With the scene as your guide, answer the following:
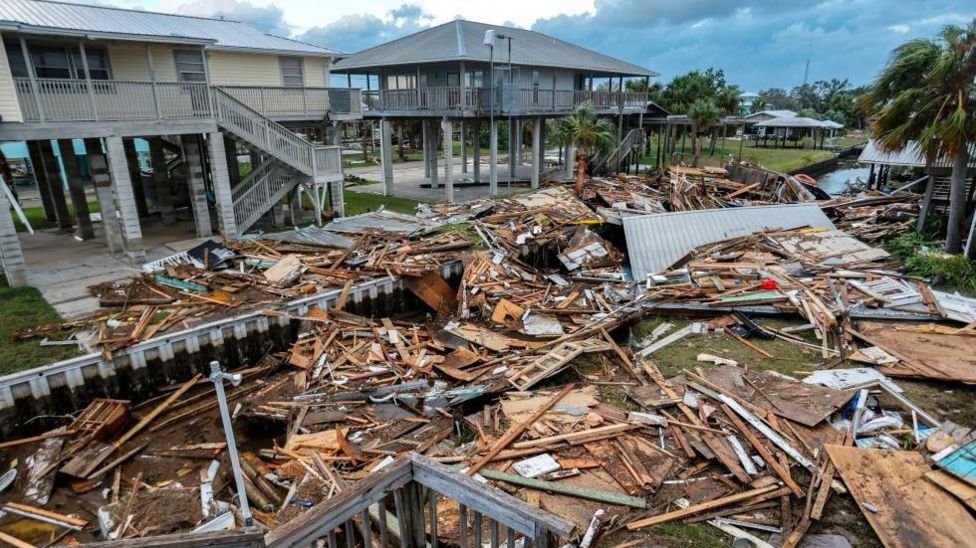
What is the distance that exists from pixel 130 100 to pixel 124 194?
2.90 m

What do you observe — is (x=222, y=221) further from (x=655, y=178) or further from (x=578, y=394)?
(x=655, y=178)

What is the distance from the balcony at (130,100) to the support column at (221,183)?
87 centimetres

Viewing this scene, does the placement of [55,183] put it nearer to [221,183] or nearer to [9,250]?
[221,183]

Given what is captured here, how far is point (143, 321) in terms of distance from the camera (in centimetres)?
1228

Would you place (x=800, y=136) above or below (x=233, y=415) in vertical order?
above

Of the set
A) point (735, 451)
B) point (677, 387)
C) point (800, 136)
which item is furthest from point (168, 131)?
point (800, 136)

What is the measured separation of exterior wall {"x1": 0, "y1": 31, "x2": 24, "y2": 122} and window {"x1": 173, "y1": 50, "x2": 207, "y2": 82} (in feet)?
19.1

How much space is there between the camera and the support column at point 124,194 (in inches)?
620

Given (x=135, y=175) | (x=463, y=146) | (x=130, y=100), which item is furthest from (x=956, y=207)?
(x=135, y=175)

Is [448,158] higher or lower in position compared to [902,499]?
higher

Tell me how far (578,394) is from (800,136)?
2783 inches

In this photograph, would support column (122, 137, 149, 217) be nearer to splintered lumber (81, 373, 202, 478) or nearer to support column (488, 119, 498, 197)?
splintered lumber (81, 373, 202, 478)

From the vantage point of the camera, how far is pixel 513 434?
26.1ft

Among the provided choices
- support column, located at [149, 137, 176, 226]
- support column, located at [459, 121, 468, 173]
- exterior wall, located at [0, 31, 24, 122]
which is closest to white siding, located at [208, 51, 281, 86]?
support column, located at [149, 137, 176, 226]
